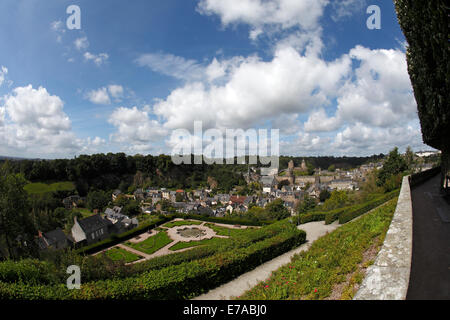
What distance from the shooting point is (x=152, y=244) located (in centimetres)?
2550

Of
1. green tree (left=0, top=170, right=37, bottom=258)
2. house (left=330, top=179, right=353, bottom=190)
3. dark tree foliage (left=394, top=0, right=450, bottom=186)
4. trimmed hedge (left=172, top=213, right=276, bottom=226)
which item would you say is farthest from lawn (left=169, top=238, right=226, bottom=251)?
house (left=330, top=179, right=353, bottom=190)

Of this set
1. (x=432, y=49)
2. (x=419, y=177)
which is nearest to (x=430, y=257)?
(x=432, y=49)

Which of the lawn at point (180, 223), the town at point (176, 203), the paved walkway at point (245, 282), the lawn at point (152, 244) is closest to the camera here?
the paved walkway at point (245, 282)

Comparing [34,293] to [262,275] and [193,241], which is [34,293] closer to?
[262,275]

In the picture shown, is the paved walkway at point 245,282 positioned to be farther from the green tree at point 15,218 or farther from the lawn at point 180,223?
the lawn at point 180,223

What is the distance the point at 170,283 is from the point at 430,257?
837 cm

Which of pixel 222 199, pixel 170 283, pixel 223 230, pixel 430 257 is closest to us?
pixel 430 257

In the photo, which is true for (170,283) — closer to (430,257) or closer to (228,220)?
(430,257)

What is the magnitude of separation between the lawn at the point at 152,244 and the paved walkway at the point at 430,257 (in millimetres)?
22993

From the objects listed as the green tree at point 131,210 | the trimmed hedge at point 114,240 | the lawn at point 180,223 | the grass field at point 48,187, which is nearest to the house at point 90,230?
the trimmed hedge at point 114,240

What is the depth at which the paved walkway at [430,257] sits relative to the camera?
141 inches

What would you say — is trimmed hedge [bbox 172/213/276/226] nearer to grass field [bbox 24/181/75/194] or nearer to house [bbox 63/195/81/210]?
house [bbox 63/195/81/210]

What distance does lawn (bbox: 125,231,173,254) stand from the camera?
23906 millimetres
